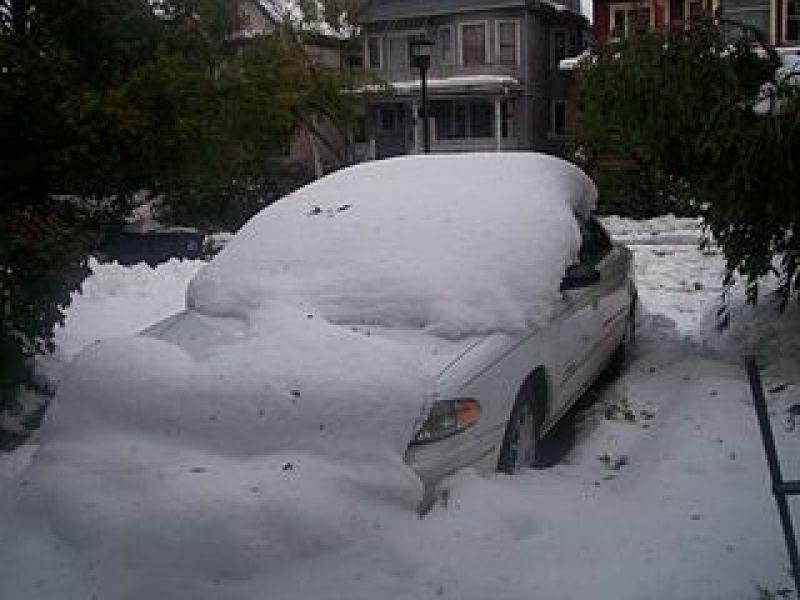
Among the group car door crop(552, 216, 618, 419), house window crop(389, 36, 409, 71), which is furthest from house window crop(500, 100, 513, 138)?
car door crop(552, 216, 618, 419)

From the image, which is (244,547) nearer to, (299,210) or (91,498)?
(91,498)

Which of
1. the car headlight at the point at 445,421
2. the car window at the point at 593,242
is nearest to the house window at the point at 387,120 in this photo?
the car window at the point at 593,242

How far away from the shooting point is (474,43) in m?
34.9

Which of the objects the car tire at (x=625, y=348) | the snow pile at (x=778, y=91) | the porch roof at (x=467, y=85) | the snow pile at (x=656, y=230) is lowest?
the snow pile at (x=656, y=230)

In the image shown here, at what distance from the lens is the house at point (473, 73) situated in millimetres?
34094

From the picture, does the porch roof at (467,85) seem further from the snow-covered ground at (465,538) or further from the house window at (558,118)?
the snow-covered ground at (465,538)

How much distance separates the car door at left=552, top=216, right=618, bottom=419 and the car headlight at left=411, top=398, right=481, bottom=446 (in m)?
1.09

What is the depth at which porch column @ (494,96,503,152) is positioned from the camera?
112 ft

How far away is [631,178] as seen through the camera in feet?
65.7

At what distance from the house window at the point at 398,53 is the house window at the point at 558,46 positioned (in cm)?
568

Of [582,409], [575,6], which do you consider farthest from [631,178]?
[575,6]

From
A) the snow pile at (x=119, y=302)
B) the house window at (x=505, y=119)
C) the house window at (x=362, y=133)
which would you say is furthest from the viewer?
the house window at (x=362, y=133)

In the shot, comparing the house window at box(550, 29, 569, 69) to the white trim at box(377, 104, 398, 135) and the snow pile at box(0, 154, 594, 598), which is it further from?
the snow pile at box(0, 154, 594, 598)

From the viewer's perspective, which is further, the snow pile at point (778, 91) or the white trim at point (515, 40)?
the white trim at point (515, 40)
